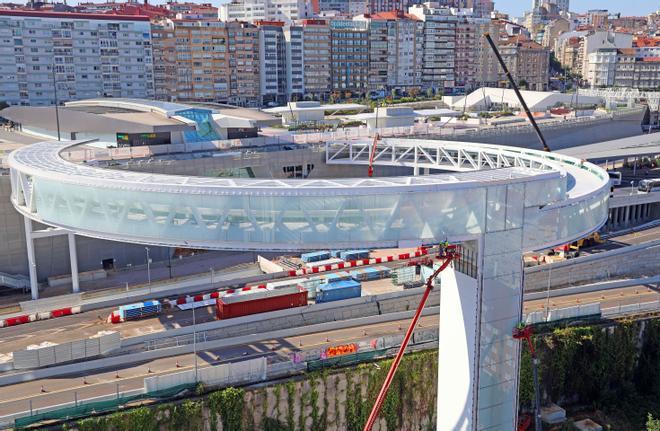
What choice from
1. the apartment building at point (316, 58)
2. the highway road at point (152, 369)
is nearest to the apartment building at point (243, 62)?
the apartment building at point (316, 58)

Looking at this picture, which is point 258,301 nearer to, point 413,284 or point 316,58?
point 413,284

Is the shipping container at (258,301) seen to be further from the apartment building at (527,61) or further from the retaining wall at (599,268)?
the apartment building at (527,61)

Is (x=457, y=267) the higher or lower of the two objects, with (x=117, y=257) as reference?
higher

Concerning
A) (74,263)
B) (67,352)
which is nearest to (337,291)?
(67,352)

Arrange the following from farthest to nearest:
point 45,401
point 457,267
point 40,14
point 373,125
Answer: point 40,14
point 373,125
point 45,401
point 457,267

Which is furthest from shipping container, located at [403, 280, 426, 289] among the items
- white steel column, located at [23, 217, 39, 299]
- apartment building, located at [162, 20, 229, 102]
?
apartment building, located at [162, 20, 229, 102]

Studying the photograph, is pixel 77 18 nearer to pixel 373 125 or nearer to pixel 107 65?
pixel 107 65

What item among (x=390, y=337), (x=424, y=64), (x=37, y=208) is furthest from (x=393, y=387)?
(x=424, y=64)
